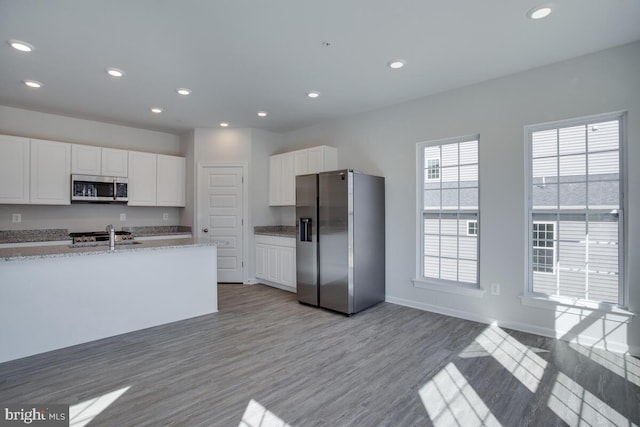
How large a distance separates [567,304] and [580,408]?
1293 millimetres

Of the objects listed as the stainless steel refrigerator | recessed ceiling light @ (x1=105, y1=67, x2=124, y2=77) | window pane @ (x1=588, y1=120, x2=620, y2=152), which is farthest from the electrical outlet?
recessed ceiling light @ (x1=105, y1=67, x2=124, y2=77)

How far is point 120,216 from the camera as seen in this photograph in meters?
5.41

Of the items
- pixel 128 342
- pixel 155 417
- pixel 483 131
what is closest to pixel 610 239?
pixel 483 131

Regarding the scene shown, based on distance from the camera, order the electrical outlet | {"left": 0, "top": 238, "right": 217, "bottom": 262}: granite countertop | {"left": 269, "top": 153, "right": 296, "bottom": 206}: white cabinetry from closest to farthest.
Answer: {"left": 0, "top": 238, "right": 217, "bottom": 262}: granite countertop → the electrical outlet → {"left": 269, "top": 153, "right": 296, "bottom": 206}: white cabinetry

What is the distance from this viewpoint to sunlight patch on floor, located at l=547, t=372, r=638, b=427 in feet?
6.35

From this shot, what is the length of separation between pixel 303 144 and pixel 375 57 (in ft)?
8.90

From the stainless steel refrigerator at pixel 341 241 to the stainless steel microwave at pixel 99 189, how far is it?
9.40 ft

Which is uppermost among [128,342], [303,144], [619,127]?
[303,144]

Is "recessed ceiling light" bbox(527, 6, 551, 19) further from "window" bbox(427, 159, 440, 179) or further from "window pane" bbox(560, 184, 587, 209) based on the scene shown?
"window" bbox(427, 159, 440, 179)

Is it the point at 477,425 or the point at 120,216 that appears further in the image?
the point at 120,216

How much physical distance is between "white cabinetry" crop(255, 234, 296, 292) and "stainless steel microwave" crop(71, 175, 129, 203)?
7.30ft

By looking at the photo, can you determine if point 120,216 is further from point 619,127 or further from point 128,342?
point 619,127

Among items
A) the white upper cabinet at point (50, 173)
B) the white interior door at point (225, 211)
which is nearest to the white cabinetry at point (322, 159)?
the white interior door at point (225, 211)

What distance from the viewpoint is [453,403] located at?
2.12 metres
